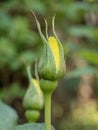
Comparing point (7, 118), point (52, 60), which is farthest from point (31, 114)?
point (52, 60)

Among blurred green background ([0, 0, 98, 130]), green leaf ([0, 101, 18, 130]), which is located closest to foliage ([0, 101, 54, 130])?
green leaf ([0, 101, 18, 130])

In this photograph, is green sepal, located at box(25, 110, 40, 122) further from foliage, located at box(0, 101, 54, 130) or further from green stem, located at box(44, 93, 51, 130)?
green stem, located at box(44, 93, 51, 130)

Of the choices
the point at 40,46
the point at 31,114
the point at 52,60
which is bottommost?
the point at 40,46

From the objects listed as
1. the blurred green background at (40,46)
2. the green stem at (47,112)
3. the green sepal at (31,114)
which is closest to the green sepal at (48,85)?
the green stem at (47,112)

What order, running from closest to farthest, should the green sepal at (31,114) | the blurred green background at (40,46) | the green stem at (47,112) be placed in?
the green stem at (47,112)
the green sepal at (31,114)
the blurred green background at (40,46)

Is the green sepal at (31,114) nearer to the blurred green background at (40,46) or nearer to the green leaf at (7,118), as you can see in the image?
the green leaf at (7,118)

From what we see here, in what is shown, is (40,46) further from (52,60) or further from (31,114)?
(52,60)
